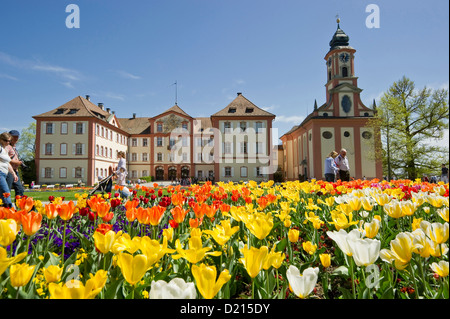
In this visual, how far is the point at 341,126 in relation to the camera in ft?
111

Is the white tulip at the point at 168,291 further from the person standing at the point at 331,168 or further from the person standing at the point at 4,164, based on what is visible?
the person standing at the point at 331,168

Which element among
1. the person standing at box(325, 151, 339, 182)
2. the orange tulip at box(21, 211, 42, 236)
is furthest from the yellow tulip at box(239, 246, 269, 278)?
the person standing at box(325, 151, 339, 182)

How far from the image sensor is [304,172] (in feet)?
123

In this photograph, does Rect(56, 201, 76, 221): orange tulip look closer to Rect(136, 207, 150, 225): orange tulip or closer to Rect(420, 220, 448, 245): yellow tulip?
Rect(136, 207, 150, 225): orange tulip

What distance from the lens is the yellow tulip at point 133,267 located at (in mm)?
996

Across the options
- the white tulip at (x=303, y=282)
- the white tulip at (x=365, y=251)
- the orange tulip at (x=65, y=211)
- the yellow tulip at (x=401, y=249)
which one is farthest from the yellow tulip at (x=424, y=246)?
the orange tulip at (x=65, y=211)

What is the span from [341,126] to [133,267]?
35827 mm

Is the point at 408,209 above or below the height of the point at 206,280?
above

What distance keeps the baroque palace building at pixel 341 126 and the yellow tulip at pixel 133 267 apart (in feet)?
107

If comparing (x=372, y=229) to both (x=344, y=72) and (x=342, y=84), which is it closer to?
(x=342, y=84)

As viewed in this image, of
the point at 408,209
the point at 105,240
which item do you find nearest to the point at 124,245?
the point at 105,240

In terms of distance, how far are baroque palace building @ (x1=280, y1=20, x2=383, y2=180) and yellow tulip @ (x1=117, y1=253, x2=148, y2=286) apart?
107ft

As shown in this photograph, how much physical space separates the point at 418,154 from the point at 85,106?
123 ft
